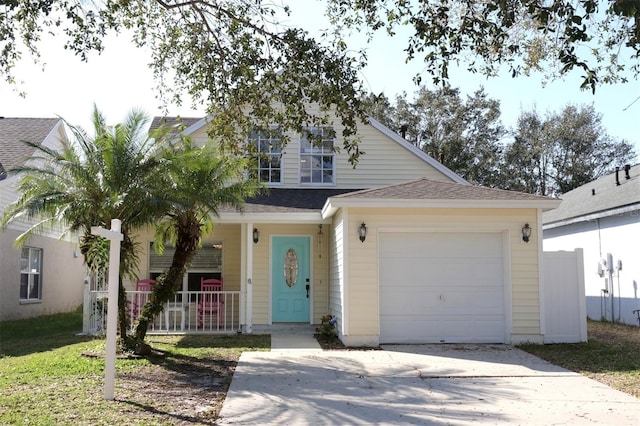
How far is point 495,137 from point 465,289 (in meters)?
26.9

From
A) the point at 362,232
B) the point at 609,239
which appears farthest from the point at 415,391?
the point at 609,239

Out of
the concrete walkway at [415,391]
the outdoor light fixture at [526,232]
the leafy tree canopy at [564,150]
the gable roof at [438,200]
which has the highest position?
the leafy tree canopy at [564,150]

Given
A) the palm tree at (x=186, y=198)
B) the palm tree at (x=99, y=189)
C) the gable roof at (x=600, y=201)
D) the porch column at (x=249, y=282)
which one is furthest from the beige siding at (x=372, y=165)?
the palm tree at (x=99, y=189)

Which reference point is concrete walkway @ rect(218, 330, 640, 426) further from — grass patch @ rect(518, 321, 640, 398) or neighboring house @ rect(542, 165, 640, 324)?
neighboring house @ rect(542, 165, 640, 324)

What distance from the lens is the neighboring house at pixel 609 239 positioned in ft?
51.4

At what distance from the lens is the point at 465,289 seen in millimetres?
11781

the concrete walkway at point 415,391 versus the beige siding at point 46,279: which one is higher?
the beige siding at point 46,279

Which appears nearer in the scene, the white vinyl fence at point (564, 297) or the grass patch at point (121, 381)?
the grass patch at point (121, 381)

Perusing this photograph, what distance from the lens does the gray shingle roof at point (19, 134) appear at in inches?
650

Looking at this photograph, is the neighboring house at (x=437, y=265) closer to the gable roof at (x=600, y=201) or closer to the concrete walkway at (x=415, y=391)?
the concrete walkway at (x=415, y=391)

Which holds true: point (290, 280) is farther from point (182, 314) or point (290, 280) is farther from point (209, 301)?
point (182, 314)

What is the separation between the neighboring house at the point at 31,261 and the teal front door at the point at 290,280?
4.91 metres

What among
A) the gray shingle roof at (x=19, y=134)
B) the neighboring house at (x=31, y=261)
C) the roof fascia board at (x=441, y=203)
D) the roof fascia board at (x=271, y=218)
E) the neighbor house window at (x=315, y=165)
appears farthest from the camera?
the gray shingle roof at (x=19, y=134)

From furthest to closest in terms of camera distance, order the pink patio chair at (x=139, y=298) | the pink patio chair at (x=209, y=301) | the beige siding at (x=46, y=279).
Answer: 1. the beige siding at (x=46, y=279)
2. the pink patio chair at (x=209, y=301)
3. the pink patio chair at (x=139, y=298)
